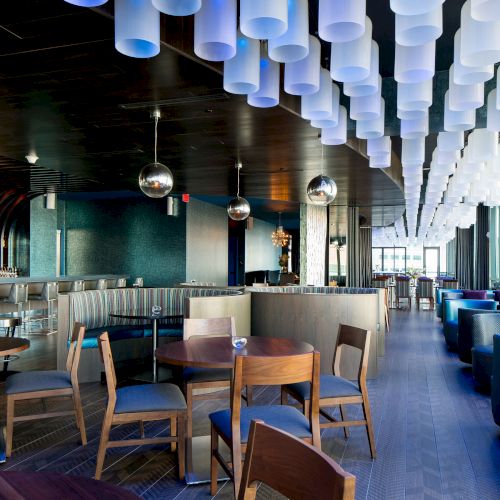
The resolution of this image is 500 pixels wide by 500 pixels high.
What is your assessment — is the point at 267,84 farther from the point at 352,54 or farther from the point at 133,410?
the point at 133,410

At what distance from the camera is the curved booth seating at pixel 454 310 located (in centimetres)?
690

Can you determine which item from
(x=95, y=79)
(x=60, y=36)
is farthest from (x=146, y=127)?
(x=60, y=36)

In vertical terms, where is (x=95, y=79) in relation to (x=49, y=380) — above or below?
above

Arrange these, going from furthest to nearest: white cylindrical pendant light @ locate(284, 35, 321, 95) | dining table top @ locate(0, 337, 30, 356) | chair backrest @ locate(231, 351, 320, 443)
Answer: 1. dining table top @ locate(0, 337, 30, 356)
2. white cylindrical pendant light @ locate(284, 35, 321, 95)
3. chair backrest @ locate(231, 351, 320, 443)

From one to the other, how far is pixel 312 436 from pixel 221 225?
12523mm

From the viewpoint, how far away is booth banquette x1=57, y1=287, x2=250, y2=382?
5.05 metres

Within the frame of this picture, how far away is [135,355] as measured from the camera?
5973 millimetres

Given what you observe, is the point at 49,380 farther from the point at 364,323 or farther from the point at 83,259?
the point at 83,259

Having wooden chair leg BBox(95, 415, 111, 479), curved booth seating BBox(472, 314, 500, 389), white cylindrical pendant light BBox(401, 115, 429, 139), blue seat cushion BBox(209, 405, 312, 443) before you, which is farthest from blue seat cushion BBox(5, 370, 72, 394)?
curved booth seating BBox(472, 314, 500, 389)

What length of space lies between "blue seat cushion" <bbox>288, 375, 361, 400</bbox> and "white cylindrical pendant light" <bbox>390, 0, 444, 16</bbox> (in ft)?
7.18

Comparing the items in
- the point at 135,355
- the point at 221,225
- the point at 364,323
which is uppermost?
the point at 221,225

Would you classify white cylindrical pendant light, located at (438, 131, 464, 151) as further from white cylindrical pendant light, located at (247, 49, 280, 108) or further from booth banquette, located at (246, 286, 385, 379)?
booth banquette, located at (246, 286, 385, 379)

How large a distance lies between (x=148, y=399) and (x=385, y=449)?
1.65 metres

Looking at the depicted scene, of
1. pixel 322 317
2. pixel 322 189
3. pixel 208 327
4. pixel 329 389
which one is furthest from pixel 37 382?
pixel 322 317
